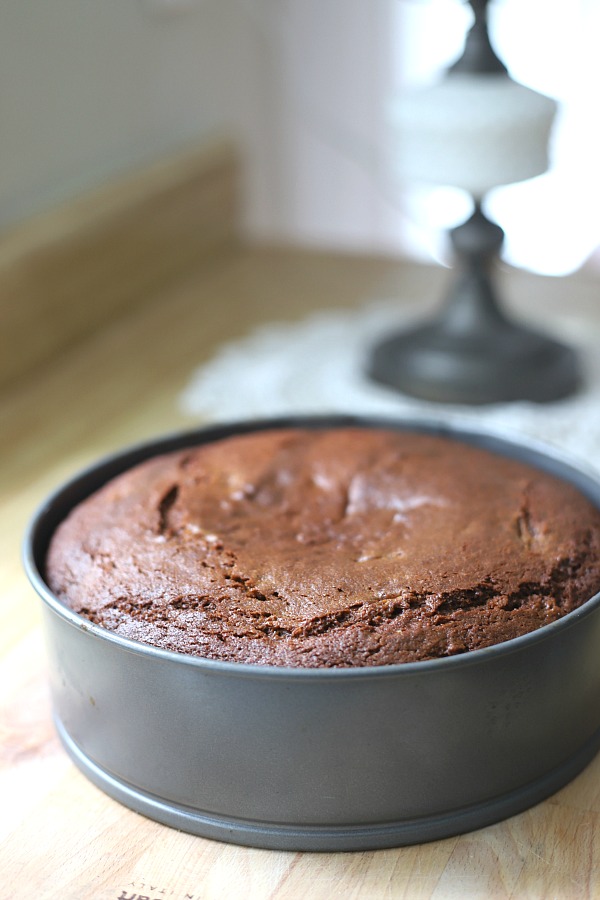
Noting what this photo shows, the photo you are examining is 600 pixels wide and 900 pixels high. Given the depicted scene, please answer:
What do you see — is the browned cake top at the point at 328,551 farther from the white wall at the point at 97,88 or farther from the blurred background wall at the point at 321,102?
the blurred background wall at the point at 321,102

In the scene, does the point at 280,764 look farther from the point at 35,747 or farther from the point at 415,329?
the point at 415,329

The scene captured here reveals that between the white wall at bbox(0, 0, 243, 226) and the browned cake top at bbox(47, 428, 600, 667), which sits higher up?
the white wall at bbox(0, 0, 243, 226)

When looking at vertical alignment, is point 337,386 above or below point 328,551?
below

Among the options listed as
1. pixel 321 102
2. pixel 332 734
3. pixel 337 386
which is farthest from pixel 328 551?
pixel 321 102

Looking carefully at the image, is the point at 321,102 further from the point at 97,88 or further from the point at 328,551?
the point at 328,551

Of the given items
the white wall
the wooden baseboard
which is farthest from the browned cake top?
the white wall

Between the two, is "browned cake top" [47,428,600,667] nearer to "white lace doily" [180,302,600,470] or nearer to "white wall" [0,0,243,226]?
"white lace doily" [180,302,600,470]

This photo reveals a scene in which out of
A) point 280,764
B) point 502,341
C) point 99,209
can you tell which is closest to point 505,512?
point 280,764

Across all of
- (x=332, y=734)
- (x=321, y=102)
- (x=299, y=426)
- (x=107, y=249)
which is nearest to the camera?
(x=332, y=734)
